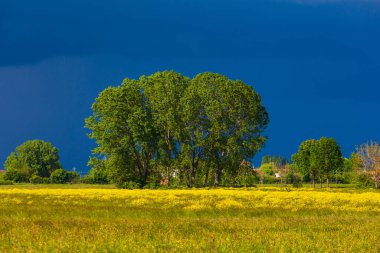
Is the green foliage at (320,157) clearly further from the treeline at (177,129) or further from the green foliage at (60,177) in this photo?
the green foliage at (60,177)

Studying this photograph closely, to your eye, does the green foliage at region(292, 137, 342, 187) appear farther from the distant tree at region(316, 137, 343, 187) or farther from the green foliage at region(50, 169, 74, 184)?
the green foliage at region(50, 169, 74, 184)

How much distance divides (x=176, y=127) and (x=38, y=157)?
322 ft

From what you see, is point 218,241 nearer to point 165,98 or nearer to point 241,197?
point 241,197

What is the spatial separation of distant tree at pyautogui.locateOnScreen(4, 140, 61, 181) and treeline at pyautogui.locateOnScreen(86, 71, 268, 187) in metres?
89.0

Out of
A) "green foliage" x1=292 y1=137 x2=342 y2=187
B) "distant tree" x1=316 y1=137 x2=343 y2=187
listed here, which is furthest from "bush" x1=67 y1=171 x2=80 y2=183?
"distant tree" x1=316 y1=137 x2=343 y2=187

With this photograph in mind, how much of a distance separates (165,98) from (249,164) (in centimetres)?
1640

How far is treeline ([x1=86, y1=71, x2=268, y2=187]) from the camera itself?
7725 centimetres

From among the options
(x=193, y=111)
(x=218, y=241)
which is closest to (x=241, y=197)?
(x=218, y=241)

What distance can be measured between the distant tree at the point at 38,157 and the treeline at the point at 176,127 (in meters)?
89.0

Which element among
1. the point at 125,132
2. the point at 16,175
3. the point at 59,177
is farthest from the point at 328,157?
the point at 16,175

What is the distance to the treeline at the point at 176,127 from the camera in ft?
253

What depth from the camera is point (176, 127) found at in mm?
77625

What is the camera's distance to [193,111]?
77.5 meters

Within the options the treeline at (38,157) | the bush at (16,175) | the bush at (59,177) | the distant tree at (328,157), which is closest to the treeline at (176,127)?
the distant tree at (328,157)
